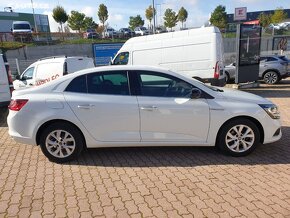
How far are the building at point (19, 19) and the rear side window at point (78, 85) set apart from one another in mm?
51953

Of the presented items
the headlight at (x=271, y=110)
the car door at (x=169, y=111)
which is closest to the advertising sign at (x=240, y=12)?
the headlight at (x=271, y=110)

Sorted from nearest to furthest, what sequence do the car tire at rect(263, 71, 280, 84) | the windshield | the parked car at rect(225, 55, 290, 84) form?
the parked car at rect(225, 55, 290, 84)
the car tire at rect(263, 71, 280, 84)
the windshield

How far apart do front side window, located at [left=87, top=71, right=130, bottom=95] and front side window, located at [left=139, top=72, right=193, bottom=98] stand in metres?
0.26

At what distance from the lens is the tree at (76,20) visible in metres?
44.0

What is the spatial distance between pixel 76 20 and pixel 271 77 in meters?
39.0

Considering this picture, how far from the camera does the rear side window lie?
→ 4.11m

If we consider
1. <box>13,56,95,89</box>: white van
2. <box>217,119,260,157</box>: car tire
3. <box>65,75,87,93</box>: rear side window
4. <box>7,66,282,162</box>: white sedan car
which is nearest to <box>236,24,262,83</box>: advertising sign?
<box>13,56,95,89</box>: white van

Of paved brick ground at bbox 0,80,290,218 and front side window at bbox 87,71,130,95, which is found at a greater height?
front side window at bbox 87,71,130,95

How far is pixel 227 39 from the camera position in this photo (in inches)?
1127

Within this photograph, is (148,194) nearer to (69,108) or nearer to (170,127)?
(170,127)

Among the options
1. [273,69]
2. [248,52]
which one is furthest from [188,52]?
[273,69]

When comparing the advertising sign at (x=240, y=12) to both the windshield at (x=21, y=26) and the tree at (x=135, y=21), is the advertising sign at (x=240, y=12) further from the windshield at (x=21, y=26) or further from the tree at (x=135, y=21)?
the windshield at (x=21, y=26)

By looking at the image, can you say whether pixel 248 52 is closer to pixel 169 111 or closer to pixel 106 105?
pixel 169 111

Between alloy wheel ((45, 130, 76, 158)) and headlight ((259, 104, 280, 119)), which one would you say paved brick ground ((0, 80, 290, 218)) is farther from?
headlight ((259, 104, 280, 119))
